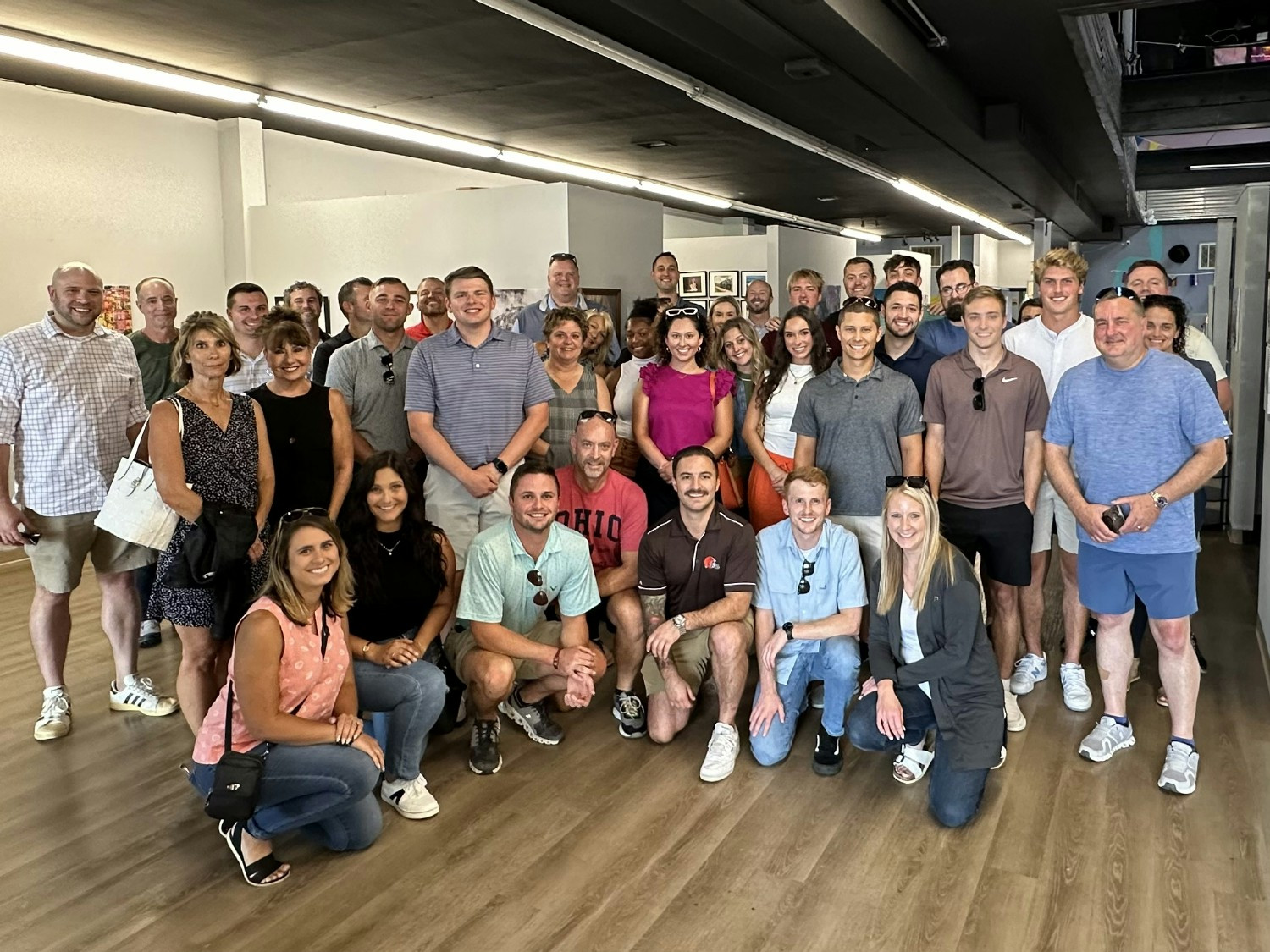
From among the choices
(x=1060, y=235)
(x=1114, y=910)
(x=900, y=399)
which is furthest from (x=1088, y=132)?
(x=1060, y=235)

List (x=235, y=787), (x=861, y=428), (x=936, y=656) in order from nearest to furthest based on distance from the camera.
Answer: (x=235, y=787) < (x=936, y=656) < (x=861, y=428)

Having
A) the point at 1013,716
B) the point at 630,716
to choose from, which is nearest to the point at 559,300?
the point at 630,716

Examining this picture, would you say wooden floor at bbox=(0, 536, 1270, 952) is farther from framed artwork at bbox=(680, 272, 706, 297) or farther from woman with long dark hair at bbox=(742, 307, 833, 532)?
framed artwork at bbox=(680, 272, 706, 297)

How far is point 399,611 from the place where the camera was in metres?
3.78

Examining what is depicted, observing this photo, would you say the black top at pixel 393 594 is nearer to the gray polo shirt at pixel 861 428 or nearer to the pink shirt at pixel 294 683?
the pink shirt at pixel 294 683

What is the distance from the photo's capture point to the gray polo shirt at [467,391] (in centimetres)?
443

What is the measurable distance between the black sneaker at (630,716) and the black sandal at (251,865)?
1.47 m

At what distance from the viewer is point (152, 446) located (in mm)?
3611

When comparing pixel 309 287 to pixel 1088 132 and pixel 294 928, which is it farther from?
pixel 1088 132

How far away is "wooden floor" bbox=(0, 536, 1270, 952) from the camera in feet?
9.18

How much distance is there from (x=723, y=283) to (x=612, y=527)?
8822 millimetres

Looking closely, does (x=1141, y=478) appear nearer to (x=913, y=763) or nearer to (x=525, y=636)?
(x=913, y=763)

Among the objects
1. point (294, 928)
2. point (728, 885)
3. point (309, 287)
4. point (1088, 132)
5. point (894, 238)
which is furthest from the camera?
point (894, 238)

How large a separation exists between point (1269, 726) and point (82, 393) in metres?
5.11
